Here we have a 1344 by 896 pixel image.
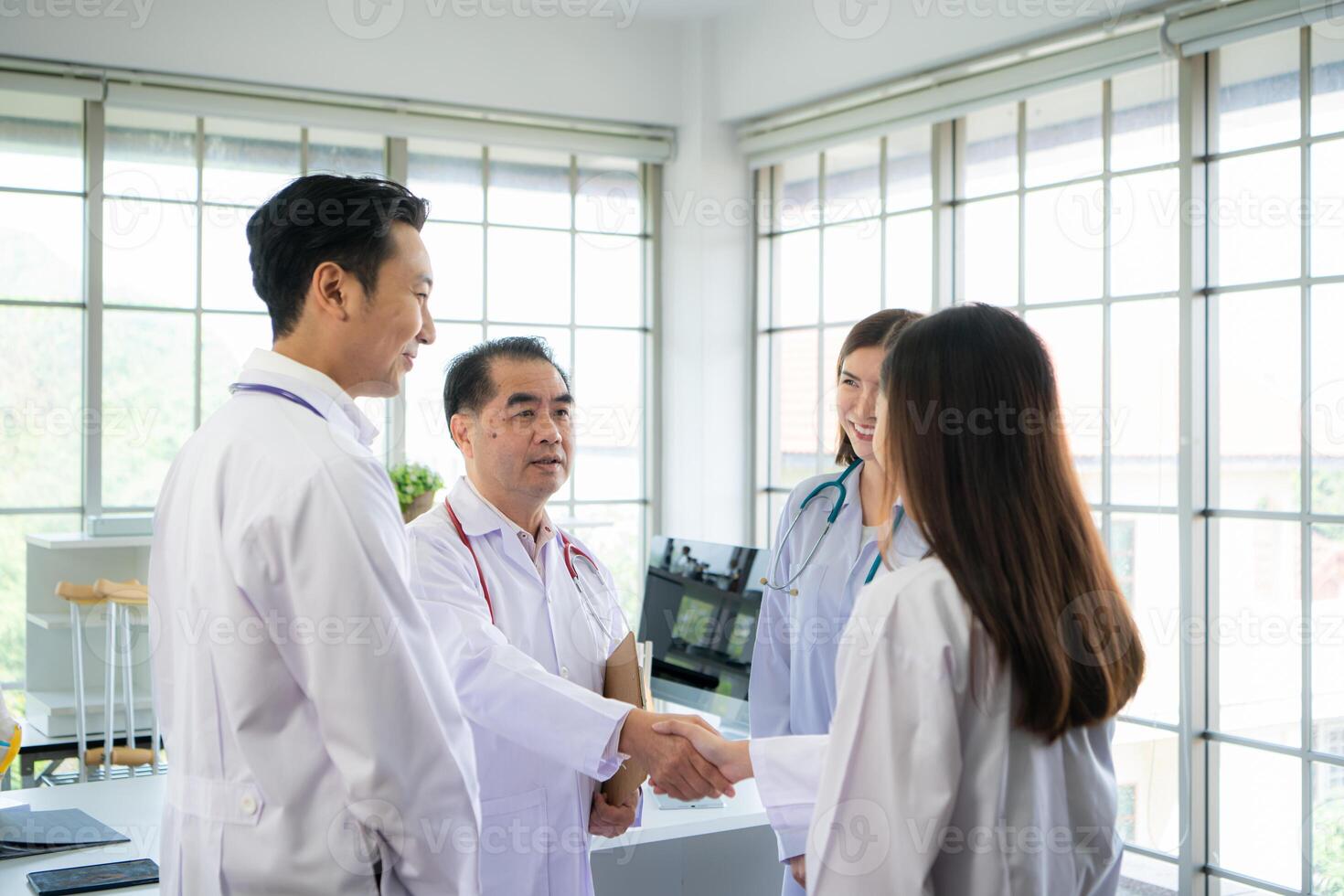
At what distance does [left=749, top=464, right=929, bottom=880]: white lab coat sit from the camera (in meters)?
2.14

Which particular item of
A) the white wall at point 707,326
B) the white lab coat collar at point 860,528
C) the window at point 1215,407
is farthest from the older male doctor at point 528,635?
the white wall at point 707,326

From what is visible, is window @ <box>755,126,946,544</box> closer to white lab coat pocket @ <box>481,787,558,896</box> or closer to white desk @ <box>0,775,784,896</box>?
white desk @ <box>0,775,784,896</box>

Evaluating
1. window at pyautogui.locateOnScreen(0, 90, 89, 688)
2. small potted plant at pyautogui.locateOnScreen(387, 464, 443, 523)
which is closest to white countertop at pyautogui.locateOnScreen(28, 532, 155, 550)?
window at pyautogui.locateOnScreen(0, 90, 89, 688)

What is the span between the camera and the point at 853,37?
4.86 meters

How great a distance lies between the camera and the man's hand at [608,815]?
7.02 ft

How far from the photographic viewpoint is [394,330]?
158 cm

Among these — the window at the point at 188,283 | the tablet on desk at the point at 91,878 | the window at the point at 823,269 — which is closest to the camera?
the tablet on desk at the point at 91,878

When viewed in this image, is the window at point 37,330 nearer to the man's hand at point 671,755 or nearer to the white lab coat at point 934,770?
the man's hand at point 671,755

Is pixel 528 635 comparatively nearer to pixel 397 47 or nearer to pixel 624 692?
pixel 624 692

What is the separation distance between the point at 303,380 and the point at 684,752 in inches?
39.1

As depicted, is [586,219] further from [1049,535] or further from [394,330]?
[1049,535]

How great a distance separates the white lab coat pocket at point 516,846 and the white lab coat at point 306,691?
0.54 m

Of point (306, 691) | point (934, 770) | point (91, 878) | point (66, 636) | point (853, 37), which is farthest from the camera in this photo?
point (853, 37)

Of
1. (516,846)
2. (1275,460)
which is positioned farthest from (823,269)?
(516,846)
